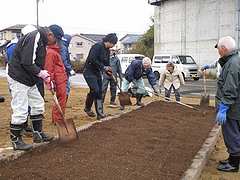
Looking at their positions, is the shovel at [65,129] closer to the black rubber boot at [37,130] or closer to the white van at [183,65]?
the black rubber boot at [37,130]

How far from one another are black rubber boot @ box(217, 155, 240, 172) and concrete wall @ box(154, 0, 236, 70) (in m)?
19.0

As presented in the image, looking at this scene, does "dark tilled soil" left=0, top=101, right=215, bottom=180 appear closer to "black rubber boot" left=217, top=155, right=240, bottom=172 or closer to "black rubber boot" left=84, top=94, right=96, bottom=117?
"black rubber boot" left=217, top=155, right=240, bottom=172

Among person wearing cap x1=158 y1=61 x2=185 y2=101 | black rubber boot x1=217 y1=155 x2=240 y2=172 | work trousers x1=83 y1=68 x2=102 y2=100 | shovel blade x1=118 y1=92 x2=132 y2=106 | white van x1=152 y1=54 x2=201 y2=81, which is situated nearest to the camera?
black rubber boot x1=217 y1=155 x2=240 y2=172

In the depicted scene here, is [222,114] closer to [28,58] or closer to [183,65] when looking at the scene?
[28,58]

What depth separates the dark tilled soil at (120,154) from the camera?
3035mm

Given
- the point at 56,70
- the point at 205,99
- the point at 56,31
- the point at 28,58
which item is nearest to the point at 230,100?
the point at 28,58

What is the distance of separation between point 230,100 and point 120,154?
1428mm

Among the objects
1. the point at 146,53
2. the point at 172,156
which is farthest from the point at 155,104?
the point at 146,53

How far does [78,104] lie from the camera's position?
8734 mm

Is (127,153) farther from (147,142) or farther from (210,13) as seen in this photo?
(210,13)

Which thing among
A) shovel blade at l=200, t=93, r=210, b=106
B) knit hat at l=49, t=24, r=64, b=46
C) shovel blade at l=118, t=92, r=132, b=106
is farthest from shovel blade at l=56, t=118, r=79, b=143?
shovel blade at l=200, t=93, r=210, b=106

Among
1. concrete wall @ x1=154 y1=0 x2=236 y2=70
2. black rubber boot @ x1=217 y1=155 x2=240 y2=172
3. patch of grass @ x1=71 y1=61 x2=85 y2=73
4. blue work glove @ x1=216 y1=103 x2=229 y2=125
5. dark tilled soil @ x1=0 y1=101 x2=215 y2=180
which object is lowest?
black rubber boot @ x1=217 y1=155 x2=240 y2=172

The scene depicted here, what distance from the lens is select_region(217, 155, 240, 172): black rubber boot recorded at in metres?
3.80

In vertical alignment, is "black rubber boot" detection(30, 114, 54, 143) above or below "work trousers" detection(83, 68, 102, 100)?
below
